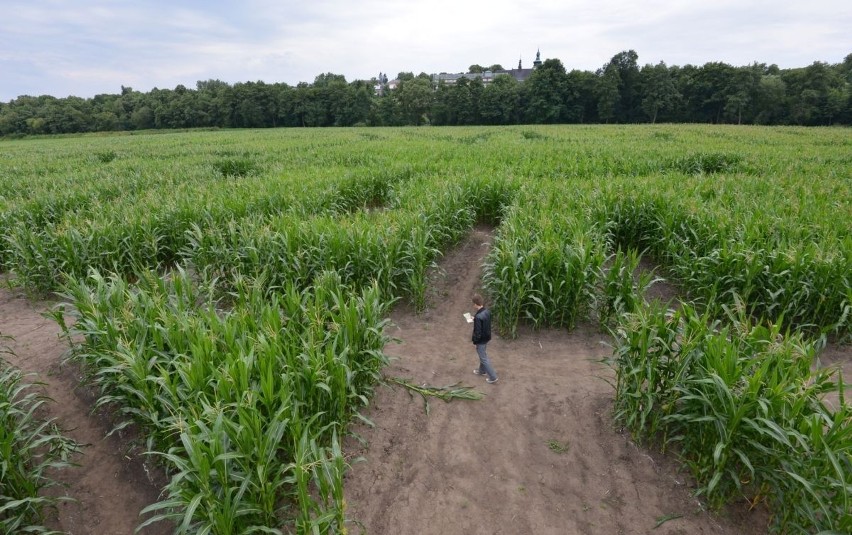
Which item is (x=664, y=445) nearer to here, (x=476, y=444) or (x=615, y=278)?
(x=476, y=444)

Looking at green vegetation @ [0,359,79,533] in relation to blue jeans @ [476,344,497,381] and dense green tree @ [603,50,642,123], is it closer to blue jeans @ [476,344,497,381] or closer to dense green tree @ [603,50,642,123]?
blue jeans @ [476,344,497,381]

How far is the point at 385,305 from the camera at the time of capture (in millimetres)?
5070

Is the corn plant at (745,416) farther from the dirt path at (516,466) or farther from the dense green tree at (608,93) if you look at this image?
the dense green tree at (608,93)

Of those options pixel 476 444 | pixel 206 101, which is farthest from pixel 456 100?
pixel 476 444

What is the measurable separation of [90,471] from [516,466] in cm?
391

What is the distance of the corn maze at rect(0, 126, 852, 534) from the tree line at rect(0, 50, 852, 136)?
5188 centimetres

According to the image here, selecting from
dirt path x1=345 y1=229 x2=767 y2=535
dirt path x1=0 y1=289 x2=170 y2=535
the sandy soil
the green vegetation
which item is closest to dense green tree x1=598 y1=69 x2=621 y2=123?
the sandy soil

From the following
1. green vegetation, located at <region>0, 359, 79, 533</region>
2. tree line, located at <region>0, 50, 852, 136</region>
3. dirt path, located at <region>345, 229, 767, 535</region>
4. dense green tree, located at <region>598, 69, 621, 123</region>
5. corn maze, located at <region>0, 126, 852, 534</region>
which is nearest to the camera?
corn maze, located at <region>0, 126, 852, 534</region>

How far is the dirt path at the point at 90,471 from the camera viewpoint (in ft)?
10.9

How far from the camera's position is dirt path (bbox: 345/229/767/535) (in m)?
3.25

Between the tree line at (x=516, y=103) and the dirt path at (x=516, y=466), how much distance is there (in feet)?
203

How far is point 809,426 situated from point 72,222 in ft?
38.2

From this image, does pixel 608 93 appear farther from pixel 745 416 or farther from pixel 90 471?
pixel 90 471

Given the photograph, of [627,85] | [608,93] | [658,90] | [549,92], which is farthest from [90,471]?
[627,85]
